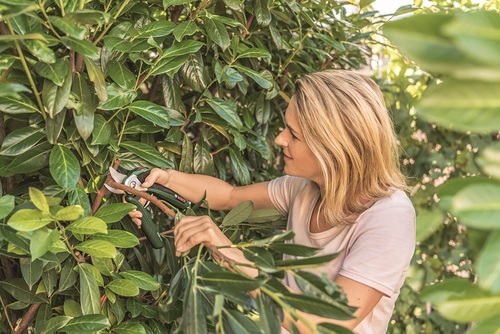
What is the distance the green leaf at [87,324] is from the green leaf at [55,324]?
0.07ft

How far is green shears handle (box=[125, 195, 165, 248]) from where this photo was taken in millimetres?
1612

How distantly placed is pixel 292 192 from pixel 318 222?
0.15 meters

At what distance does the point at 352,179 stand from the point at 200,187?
0.43 metres

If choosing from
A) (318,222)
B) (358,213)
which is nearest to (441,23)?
(358,213)

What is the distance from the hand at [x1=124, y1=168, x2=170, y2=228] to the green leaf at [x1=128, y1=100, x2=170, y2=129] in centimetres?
26

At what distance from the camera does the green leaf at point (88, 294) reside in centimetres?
140

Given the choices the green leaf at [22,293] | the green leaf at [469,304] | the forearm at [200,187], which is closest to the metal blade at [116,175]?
the forearm at [200,187]

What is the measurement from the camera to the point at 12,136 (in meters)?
1.33

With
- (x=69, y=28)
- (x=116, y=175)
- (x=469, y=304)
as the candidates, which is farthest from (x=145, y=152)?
(x=469, y=304)

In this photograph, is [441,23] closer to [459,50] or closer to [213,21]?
[459,50]

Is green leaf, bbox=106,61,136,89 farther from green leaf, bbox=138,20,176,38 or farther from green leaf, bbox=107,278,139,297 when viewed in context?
green leaf, bbox=107,278,139,297

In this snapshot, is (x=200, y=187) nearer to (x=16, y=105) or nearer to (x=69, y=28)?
(x=16, y=105)

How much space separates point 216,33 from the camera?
160 cm

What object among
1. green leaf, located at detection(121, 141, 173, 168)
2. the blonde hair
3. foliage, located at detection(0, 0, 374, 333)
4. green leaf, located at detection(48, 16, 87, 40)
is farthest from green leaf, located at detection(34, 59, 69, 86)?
the blonde hair
